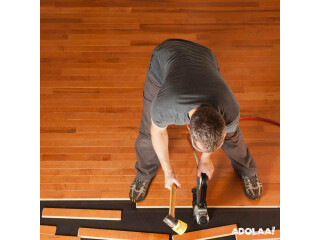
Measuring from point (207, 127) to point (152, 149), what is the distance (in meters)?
0.75

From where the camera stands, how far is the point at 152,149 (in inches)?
72.7

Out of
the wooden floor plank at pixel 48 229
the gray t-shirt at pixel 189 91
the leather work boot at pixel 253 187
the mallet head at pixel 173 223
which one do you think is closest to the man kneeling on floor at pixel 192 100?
the gray t-shirt at pixel 189 91

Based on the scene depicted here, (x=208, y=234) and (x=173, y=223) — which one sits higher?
(x=173, y=223)

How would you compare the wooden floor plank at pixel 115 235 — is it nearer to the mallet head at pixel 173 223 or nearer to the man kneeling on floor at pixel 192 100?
the mallet head at pixel 173 223

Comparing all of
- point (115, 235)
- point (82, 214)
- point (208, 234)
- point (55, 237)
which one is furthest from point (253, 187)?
point (55, 237)

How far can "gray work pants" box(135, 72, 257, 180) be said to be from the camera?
1656 millimetres

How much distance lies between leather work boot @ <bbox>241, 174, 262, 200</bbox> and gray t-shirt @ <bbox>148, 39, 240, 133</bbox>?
30.1 inches

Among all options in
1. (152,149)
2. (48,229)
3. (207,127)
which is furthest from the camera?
(48,229)

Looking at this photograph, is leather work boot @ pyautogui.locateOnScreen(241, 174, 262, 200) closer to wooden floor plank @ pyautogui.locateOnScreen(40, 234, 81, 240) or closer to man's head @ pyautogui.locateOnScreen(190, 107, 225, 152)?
man's head @ pyautogui.locateOnScreen(190, 107, 225, 152)

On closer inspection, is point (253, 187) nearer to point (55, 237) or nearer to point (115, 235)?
point (115, 235)

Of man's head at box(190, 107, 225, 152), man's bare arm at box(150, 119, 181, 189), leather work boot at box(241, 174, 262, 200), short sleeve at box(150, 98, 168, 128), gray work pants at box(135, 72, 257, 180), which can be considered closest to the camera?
man's head at box(190, 107, 225, 152)

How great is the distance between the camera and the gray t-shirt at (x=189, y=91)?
126cm

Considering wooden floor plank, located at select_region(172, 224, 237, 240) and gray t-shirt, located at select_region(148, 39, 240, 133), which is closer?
gray t-shirt, located at select_region(148, 39, 240, 133)

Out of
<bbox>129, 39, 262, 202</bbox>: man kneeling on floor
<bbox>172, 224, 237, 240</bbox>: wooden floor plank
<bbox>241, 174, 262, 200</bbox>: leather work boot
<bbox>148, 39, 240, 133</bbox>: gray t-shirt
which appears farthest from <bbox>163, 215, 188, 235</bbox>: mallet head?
<bbox>241, 174, 262, 200</bbox>: leather work boot
